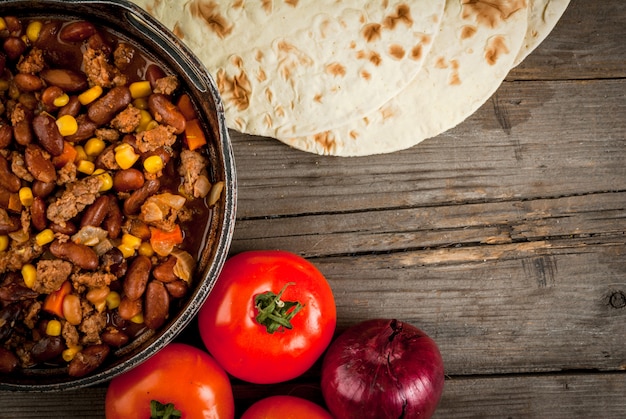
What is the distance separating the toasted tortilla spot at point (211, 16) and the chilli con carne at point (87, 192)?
0.95 feet

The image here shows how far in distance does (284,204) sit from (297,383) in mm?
653

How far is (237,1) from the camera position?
1.91m

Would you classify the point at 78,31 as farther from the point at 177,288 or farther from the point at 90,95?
the point at 177,288

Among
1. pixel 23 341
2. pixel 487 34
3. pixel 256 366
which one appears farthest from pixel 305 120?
pixel 23 341

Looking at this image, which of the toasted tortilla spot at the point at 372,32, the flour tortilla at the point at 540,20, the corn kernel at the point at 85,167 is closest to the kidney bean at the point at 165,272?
the corn kernel at the point at 85,167

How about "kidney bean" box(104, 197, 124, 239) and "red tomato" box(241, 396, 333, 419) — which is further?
"red tomato" box(241, 396, 333, 419)

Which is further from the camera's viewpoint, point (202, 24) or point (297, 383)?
point (297, 383)

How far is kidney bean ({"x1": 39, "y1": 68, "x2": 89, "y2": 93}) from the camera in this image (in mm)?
1643

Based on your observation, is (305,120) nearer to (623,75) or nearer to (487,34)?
(487,34)

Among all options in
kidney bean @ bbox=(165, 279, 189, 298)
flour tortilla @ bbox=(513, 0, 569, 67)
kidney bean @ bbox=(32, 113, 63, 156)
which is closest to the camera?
kidney bean @ bbox=(32, 113, 63, 156)

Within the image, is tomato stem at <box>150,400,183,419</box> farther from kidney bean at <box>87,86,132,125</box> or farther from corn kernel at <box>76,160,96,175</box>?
kidney bean at <box>87,86,132,125</box>

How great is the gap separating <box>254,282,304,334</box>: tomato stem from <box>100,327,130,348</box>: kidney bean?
40 centimetres

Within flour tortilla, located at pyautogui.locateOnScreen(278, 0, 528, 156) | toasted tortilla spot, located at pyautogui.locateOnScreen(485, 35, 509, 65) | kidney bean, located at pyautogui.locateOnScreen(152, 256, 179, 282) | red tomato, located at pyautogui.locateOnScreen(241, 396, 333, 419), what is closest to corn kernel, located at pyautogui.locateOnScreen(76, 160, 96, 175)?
kidney bean, located at pyautogui.locateOnScreen(152, 256, 179, 282)

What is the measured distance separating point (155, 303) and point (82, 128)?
1.79ft
